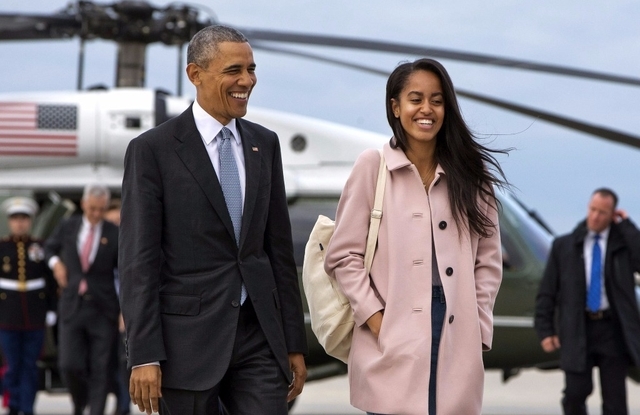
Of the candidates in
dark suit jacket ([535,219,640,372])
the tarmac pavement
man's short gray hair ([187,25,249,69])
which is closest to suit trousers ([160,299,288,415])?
man's short gray hair ([187,25,249,69])

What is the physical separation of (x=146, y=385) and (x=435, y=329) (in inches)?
35.7

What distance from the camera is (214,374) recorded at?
363 centimetres

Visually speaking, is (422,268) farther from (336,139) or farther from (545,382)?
(545,382)

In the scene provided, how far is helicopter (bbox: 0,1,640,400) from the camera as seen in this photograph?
9.57 meters

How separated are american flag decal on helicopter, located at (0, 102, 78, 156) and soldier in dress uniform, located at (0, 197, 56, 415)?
25.6 inches

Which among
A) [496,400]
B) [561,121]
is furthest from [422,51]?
[496,400]

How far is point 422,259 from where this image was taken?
3727mm

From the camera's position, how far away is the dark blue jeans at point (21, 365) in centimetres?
905

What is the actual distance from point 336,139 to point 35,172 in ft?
8.40

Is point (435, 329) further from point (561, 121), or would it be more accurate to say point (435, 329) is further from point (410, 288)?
point (561, 121)

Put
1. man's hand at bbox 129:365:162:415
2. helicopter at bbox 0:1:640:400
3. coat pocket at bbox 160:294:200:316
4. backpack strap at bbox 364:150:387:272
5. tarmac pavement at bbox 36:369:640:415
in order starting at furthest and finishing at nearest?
tarmac pavement at bbox 36:369:640:415
helicopter at bbox 0:1:640:400
backpack strap at bbox 364:150:387:272
coat pocket at bbox 160:294:200:316
man's hand at bbox 129:365:162:415

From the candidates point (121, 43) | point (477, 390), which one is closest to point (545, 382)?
point (121, 43)

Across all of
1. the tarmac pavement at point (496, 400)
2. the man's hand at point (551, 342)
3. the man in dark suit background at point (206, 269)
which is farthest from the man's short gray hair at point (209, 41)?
the tarmac pavement at point (496, 400)

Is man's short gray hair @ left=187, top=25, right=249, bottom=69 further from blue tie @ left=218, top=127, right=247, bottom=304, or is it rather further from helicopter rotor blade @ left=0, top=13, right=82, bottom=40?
helicopter rotor blade @ left=0, top=13, right=82, bottom=40
